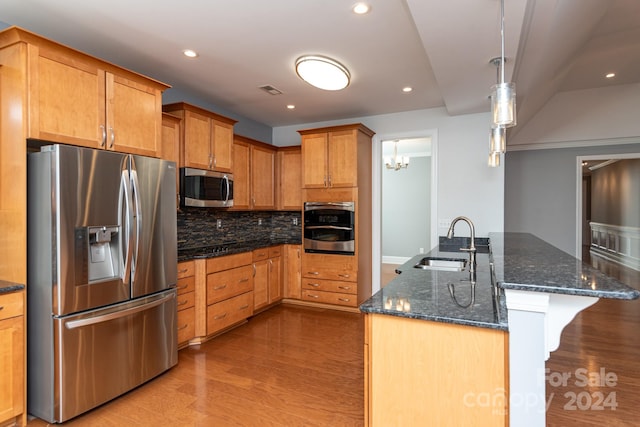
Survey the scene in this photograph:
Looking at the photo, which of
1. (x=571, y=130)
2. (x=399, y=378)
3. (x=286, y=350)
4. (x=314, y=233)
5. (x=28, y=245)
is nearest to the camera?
(x=399, y=378)

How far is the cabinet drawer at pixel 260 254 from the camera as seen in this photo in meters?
4.02

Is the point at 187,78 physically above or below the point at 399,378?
above

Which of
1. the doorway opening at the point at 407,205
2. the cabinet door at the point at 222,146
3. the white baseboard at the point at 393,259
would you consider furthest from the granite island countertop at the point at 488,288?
the white baseboard at the point at 393,259

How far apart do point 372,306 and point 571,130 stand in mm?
5360

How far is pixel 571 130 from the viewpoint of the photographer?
16.5 ft

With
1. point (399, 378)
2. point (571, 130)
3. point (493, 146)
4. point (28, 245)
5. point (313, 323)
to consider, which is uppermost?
point (571, 130)

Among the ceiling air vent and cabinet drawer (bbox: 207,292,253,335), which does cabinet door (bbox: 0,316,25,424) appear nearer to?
cabinet drawer (bbox: 207,292,253,335)

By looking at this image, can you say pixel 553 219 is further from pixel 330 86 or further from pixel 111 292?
pixel 111 292

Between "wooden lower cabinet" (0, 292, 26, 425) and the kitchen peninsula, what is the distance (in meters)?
2.06

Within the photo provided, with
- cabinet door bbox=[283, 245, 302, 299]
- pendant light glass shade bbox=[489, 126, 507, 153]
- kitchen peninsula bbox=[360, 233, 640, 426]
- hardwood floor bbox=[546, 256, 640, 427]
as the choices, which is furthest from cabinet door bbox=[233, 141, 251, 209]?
hardwood floor bbox=[546, 256, 640, 427]

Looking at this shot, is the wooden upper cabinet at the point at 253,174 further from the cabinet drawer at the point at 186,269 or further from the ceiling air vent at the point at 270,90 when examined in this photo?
the cabinet drawer at the point at 186,269

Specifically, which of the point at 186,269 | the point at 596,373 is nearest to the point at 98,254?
the point at 186,269

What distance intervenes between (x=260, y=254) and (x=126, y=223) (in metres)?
1.96

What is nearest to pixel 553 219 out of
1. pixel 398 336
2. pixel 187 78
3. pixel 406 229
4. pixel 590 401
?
pixel 406 229
